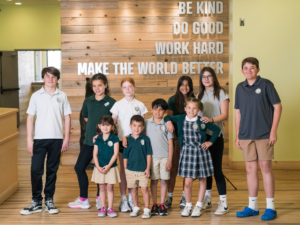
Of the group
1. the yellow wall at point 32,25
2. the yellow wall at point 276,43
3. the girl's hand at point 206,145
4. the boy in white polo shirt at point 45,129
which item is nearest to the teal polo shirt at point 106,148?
the boy in white polo shirt at point 45,129

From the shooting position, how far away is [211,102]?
121 inches

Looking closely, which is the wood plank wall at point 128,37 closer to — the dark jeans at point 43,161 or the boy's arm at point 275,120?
the dark jeans at point 43,161

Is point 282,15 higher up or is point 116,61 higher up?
point 282,15

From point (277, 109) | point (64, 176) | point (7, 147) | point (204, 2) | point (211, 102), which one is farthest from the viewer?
point (204, 2)

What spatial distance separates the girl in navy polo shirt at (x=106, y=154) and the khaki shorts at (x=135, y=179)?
0.10 m

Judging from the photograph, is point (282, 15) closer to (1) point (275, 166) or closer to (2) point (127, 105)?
(1) point (275, 166)

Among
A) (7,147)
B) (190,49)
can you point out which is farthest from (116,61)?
(7,147)

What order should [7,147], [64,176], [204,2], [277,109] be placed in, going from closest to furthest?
[277,109]
[7,147]
[64,176]
[204,2]

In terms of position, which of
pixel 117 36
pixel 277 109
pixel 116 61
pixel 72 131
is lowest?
pixel 72 131

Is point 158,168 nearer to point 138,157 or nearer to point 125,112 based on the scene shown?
point 138,157

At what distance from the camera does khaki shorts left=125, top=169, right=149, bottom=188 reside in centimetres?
292

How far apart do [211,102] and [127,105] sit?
74cm

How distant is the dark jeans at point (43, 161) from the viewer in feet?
10.0

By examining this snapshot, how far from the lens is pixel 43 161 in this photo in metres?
3.08
